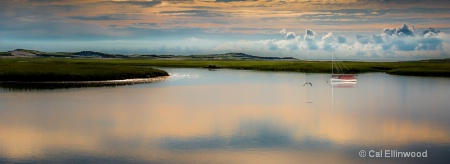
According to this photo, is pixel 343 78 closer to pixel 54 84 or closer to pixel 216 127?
pixel 54 84

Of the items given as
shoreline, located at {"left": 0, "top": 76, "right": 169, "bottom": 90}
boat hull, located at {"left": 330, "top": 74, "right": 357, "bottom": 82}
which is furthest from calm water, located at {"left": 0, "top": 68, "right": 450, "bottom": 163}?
boat hull, located at {"left": 330, "top": 74, "right": 357, "bottom": 82}

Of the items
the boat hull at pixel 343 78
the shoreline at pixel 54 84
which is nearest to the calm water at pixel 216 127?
the shoreline at pixel 54 84

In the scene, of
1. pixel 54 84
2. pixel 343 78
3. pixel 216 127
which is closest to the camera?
pixel 216 127

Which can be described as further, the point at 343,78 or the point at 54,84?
the point at 343,78

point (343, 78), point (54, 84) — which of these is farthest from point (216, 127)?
point (343, 78)

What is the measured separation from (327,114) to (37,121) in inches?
707

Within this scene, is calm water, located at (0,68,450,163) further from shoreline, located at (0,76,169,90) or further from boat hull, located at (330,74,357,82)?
boat hull, located at (330,74,357,82)

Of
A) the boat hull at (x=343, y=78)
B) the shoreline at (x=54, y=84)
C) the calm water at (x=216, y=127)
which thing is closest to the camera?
the calm water at (x=216, y=127)

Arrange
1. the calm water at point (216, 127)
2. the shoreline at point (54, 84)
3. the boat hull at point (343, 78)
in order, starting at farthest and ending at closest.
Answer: the boat hull at point (343, 78) < the shoreline at point (54, 84) < the calm water at point (216, 127)

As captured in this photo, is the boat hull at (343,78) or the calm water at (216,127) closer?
the calm water at (216,127)

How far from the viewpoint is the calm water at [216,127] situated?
70.5 ft

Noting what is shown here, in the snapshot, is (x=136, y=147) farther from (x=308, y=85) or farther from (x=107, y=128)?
(x=308, y=85)

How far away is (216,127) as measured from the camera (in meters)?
28.3

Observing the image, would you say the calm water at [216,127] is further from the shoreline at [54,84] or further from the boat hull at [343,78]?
the boat hull at [343,78]
